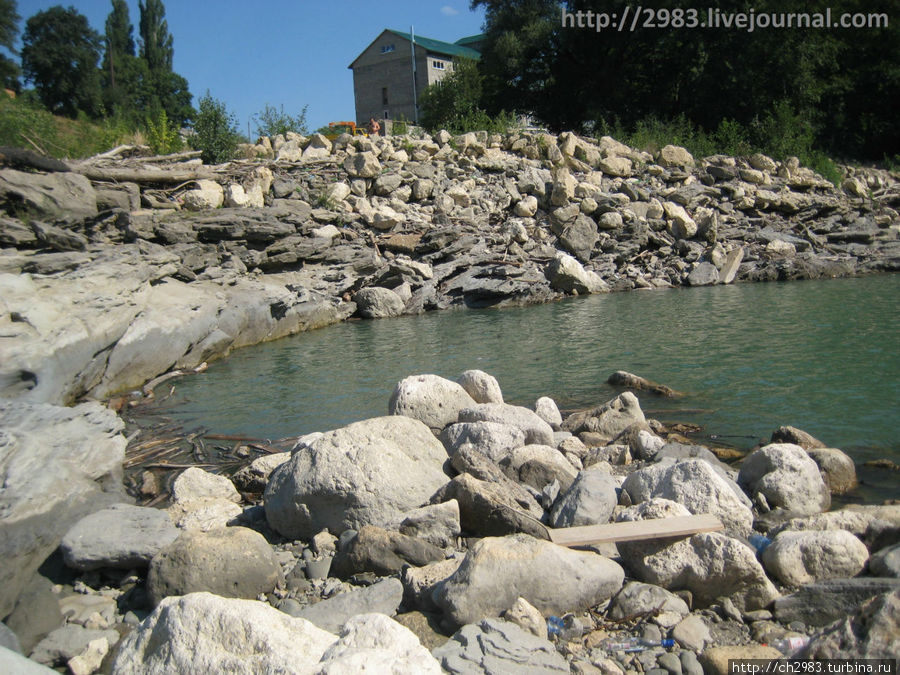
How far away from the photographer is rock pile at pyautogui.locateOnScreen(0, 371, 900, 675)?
241 centimetres

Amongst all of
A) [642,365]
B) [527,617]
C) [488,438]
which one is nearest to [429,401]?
[488,438]

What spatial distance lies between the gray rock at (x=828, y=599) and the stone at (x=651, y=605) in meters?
0.43

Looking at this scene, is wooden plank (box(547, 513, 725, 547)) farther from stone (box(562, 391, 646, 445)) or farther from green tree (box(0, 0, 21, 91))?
green tree (box(0, 0, 21, 91))

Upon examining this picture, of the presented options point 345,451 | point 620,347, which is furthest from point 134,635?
point 620,347

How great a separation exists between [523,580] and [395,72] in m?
44.8

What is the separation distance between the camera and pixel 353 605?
3.08 meters

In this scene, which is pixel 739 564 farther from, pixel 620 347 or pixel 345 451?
pixel 620 347

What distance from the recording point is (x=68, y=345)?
281 inches

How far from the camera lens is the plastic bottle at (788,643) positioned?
8.54 ft

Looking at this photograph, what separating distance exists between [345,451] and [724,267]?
15368mm

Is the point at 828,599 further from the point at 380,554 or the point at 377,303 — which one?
the point at 377,303

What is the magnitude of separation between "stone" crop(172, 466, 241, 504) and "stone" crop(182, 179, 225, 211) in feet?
35.5

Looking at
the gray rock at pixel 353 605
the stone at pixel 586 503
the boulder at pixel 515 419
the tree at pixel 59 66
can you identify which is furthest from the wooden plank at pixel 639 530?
the tree at pixel 59 66

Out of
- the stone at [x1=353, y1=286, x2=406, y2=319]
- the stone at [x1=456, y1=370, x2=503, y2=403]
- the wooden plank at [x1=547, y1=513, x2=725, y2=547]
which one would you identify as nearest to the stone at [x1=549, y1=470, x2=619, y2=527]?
the wooden plank at [x1=547, y1=513, x2=725, y2=547]
